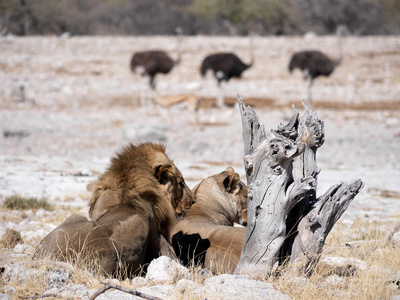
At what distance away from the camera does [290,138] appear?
187 inches

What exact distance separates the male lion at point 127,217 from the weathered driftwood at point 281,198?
2.73 feet

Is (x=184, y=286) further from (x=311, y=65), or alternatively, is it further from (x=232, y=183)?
(x=311, y=65)

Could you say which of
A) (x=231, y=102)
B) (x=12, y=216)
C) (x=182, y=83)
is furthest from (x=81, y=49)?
(x=12, y=216)

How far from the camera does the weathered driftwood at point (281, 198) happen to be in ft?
15.3

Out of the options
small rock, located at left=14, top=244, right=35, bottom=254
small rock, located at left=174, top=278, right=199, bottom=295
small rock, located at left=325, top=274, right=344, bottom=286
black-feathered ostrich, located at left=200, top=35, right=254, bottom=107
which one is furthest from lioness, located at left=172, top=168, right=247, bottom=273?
black-feathered ostrich, located at left=200, top=35, right=254, bottom=107

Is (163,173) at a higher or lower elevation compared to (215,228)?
higher

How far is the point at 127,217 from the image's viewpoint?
15.9 feet

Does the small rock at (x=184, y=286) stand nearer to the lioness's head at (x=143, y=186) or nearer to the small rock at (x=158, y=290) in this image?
the small rock at (x=158, y=290)

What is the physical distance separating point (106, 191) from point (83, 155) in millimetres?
9303

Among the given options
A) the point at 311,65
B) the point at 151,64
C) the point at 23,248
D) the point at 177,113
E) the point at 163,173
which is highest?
the point at 151,64

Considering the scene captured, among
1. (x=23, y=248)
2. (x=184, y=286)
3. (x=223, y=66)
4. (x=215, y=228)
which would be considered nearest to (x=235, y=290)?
(x=184, y=286)

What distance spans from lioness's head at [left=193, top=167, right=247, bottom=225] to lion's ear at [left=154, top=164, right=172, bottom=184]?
122 centimetres

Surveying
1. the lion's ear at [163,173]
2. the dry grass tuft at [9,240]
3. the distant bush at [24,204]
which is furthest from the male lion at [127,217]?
the distant bush at [24,204]

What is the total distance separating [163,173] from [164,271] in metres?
1.04
